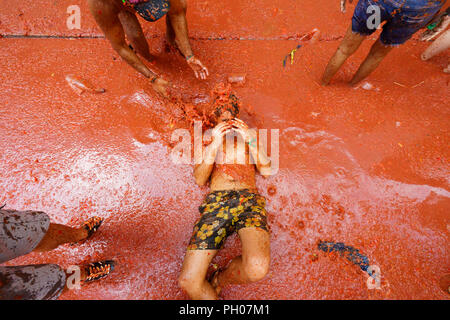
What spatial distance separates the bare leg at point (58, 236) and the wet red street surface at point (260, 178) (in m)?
0.20

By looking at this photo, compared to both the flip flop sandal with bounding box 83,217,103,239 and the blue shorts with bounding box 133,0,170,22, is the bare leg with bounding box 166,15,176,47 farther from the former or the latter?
the flip flop sandal with bounding box 83,217,103,239

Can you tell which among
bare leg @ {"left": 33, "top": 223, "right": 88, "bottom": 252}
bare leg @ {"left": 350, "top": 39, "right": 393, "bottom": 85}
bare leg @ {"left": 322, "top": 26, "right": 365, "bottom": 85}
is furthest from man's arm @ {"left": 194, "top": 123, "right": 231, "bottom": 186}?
bare leg @ {"left": 350, "top": 39, "right": 393, "bottom": 85}

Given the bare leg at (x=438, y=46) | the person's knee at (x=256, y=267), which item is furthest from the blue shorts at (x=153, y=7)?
the bare leg at (x=438, y=46)

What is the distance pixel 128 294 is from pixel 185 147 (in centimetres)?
145

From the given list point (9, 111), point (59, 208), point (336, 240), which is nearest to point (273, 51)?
point (336, 240)

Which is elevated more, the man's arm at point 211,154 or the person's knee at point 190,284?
the man's arm at point 211,154

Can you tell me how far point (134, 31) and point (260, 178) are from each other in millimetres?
2029

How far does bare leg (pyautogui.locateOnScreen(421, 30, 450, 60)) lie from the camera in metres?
2.45

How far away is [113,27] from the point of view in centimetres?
186

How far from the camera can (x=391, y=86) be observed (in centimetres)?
259

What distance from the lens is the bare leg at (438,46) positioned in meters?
2.45

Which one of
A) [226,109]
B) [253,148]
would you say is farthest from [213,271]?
[226,109]

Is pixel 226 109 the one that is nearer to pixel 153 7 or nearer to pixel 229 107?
pixel 229 107

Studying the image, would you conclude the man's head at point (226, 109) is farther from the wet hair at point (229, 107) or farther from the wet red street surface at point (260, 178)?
the wet red street surface at point (260, 178)
